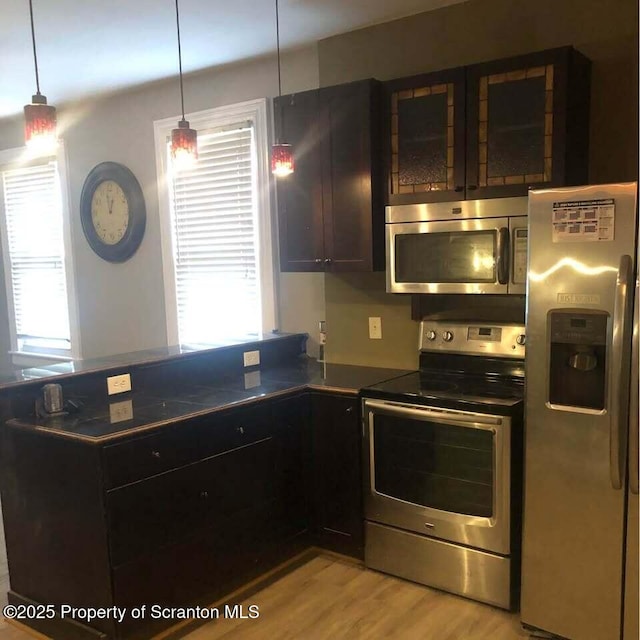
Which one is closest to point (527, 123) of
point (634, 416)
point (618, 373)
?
point (618, 373)

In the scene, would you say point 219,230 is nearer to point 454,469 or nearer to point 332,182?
point 332,182

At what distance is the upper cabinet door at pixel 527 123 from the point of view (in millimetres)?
2594

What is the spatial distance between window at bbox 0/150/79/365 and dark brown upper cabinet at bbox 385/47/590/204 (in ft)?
11.1

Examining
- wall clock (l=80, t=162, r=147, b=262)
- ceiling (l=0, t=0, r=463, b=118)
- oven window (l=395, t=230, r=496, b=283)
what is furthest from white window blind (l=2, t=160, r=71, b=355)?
oven window (l=395, t=230, r=496, b=283)

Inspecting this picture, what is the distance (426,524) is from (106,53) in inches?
125

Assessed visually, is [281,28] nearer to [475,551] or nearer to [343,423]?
[343,423]

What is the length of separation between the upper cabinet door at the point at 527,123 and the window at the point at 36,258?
3.74 m

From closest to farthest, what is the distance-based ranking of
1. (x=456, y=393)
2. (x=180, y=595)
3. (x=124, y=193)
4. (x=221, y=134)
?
(x=180, y=595), (x=456, y=393), (x=221, y=134), (x=124, y=193)

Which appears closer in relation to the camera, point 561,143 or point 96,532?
point 96,532

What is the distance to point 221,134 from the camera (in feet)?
13.7

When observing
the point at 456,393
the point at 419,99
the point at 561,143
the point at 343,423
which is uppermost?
the point at 419,99

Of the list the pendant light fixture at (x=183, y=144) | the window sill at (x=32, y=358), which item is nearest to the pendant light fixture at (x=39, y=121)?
the pendant light fixture at (x=183, y=144)

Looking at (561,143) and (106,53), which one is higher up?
(106,53)

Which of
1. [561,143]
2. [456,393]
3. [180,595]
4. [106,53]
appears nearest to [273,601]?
[180,595]
